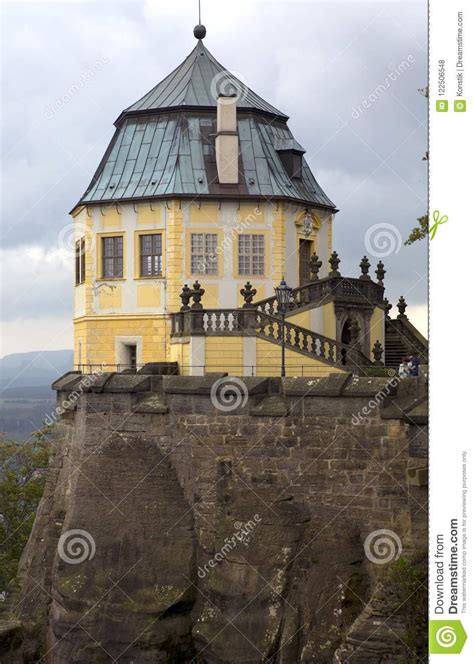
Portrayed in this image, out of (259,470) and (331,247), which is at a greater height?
(331,247)

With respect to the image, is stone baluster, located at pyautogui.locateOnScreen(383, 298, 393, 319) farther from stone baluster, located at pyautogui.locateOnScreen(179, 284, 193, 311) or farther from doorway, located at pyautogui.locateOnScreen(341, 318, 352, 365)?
stone baluster, located at pyautogui.locateOnScreen(179, 284, 193, 311)

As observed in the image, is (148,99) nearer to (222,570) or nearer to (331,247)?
(331,247)

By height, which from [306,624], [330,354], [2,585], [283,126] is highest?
[283,126]

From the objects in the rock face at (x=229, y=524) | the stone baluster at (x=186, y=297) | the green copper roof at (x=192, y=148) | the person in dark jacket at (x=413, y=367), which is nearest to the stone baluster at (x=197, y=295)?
the stone baluster at (x=186, y=297)

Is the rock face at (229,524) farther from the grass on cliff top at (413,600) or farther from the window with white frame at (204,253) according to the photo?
the window with white frame at (204,253)

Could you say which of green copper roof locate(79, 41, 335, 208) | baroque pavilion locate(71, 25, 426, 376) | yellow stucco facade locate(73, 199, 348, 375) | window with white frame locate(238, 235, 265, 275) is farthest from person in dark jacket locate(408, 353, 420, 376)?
green copper roof locate(79, 41, 335, 208)

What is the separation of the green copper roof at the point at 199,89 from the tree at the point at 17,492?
15232mm

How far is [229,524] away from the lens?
2533 cm

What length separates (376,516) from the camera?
23047 mm

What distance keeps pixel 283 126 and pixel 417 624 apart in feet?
62.8

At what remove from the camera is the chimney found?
33.9 m
